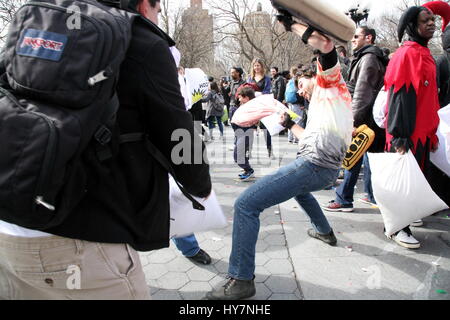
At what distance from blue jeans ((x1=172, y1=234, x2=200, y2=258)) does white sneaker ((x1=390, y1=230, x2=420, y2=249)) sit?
6.57 ft

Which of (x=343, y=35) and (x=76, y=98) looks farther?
(x=343, y=35)

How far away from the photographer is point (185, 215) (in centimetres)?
186

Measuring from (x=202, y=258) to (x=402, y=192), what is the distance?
191cm

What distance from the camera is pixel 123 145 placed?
4.21ft

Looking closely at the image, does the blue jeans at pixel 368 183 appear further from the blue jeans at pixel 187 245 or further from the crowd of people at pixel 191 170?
the blue jeans at pixel 187 245

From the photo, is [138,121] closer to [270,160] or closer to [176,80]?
[176,80]

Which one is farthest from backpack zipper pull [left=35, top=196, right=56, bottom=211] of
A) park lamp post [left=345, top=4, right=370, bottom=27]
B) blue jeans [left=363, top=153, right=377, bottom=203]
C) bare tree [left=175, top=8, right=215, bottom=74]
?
bare tree [left=175, top=8, right=215, bottom=74]

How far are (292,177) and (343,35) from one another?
1.01 m

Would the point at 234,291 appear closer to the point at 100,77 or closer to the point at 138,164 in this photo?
the point at 138,164

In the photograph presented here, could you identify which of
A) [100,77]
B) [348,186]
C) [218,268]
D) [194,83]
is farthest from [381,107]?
[100,77]

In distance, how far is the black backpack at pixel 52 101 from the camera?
101cm

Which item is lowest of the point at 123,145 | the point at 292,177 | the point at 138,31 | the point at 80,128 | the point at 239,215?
the point at 239,215

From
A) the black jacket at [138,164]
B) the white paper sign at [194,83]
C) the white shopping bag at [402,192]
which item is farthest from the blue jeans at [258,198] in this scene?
the white paper sign at [194,83]
